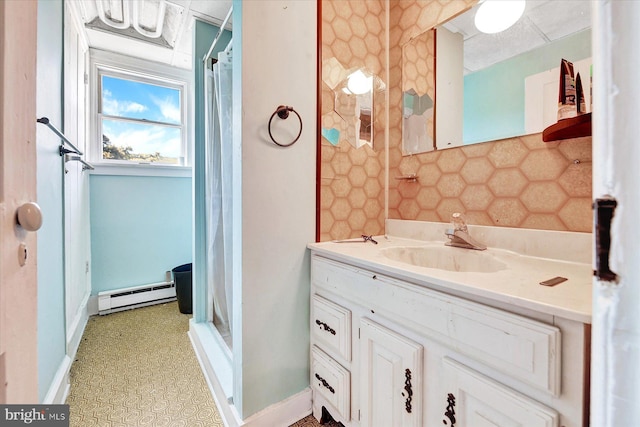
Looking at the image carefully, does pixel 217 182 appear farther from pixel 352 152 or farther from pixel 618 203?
pixel 618 203

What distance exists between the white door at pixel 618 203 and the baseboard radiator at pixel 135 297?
3011mm

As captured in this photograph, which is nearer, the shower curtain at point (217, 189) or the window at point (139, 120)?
the shower curtain at point (217, 189)

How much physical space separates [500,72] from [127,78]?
121 inches

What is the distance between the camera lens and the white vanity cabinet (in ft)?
1.80

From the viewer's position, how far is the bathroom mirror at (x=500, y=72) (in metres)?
0.96

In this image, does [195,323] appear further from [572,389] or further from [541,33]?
[541,33]

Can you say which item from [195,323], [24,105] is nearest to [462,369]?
[24,105]

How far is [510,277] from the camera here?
2.46 feet

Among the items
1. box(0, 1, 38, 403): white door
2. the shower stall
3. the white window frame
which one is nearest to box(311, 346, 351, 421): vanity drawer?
the shower stall

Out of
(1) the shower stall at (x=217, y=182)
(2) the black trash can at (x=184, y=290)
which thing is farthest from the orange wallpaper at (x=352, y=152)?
(2) the black trash can at (x=184, y=290)

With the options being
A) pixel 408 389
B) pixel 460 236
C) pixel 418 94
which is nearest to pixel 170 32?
pixel 418 94

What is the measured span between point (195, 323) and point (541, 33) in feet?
8.19

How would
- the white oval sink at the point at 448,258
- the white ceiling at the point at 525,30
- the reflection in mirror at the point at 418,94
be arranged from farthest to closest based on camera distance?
1. the reflection in mirror at the point at 418,94
2. the white oval sink at the point at 448,258
3. the white ceiling at the point at 525,30

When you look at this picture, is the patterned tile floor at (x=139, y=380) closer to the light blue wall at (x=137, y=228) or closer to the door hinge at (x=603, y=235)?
the light blue wall at (x=137, y=228)
